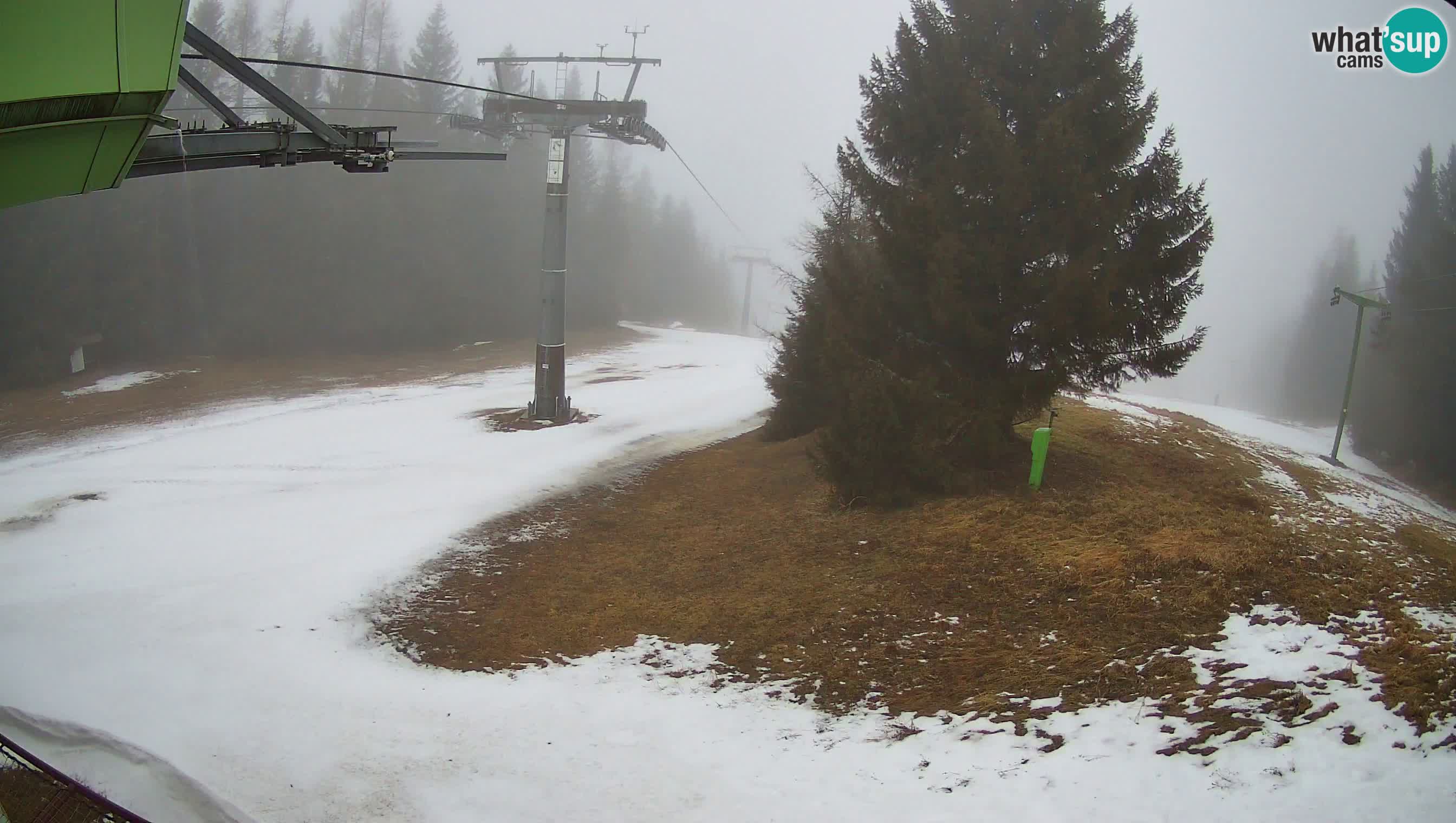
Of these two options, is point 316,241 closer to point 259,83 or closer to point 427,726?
point 259,83

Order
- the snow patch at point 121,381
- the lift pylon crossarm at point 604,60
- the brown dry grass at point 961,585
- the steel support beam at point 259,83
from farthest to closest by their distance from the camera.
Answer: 1. the snow patch at point 121,381
2. the lift pylon crossarm at point 604,60
3. the brown dry grass at point 961,585
4. the steel support beam at point 259,83

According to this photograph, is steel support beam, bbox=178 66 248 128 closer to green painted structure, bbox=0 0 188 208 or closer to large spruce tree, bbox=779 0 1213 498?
green painted structure, bbox=0 0 188 208

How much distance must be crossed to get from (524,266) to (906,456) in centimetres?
4536

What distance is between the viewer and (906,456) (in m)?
11.9

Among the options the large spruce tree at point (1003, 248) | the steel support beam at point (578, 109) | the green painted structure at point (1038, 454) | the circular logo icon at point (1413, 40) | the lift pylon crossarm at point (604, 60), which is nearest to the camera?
the circular logo icon at point (1413, 40)

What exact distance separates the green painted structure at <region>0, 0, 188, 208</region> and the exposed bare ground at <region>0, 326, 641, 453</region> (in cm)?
1863

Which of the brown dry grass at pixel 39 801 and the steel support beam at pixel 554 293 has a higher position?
the steel support beam at pixel 554 293

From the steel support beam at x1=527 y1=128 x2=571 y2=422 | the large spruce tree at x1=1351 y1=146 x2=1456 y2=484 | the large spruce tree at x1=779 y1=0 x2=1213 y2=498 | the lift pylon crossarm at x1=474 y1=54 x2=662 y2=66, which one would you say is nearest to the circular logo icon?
the large spruce tree at x1=779 y1=0 x2=1213 y2=498

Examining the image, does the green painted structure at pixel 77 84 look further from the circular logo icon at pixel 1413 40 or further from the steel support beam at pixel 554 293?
the steel support beam at pixel 554 293

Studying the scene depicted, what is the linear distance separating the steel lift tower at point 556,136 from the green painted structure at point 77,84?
1454cm

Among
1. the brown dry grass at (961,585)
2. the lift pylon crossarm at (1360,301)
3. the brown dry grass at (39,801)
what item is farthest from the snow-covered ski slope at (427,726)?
the lift pylon crossarm at (1360,301)

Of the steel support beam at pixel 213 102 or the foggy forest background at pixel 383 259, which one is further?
the foggy forest background at pixel 383 259

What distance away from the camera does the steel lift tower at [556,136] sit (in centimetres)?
2033

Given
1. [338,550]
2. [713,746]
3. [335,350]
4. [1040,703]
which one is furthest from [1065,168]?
[335,350]
